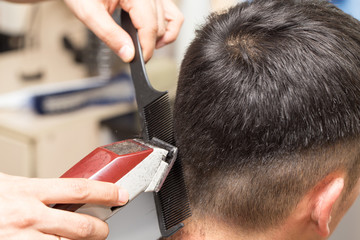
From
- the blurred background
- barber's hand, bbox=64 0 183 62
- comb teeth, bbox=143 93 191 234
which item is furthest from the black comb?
the blurred background

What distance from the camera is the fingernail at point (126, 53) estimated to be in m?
1.05

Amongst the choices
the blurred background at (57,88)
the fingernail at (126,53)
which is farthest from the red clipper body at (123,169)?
the blurred background at (57,88)

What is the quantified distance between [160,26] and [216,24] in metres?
0.27

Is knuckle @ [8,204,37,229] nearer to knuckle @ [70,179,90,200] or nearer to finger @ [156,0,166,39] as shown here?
knuckle @ [70,179,90,200]

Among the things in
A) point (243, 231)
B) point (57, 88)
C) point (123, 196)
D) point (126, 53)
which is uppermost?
point (126, 53)

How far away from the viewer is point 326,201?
2.97 feet

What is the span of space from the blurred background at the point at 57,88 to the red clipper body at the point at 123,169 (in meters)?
1.63

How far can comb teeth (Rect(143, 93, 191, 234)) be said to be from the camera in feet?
3.18

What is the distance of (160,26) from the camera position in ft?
4.02

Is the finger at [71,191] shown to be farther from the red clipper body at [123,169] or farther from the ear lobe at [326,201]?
the ear lobe at [326,201]

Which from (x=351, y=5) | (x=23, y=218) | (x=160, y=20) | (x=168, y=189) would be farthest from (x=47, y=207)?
(x=351, y=5)

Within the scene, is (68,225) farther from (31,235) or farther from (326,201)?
(326,201)

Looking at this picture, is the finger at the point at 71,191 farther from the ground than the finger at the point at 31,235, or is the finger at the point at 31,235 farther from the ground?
the finger at the point at 71,191

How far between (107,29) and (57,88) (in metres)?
1.65
